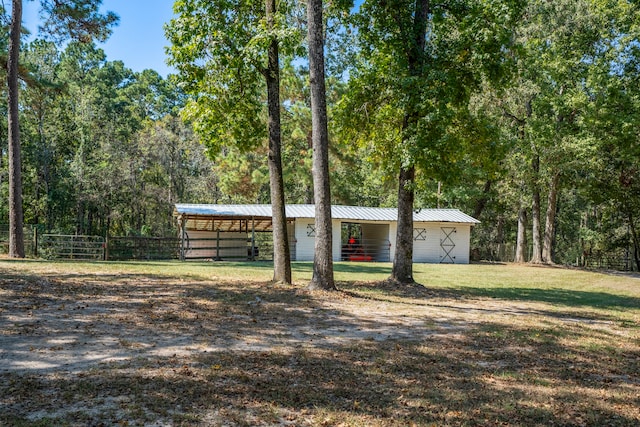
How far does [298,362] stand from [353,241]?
83.5ft

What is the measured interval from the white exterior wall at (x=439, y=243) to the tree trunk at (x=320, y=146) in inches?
798

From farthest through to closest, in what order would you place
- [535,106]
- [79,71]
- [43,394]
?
1. [79,71]
2. [535,106]
3. [43,394]

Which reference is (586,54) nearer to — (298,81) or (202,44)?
(298,81)

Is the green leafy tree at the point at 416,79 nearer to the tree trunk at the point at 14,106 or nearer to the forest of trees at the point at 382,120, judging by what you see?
the forest of trees at the point at 382,120

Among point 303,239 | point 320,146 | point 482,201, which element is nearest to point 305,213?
point 303,239

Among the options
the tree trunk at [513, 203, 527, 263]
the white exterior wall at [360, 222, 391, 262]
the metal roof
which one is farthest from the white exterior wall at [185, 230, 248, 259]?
the tree trunk at [513, 203, 527, 263]

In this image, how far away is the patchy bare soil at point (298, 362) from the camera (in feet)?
12.0

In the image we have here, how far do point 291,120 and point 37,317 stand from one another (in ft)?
73.2

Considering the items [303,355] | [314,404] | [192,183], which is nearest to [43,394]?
[314,404]

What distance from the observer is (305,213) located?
26.4 metres

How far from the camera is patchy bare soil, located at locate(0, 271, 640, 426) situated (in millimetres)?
3654

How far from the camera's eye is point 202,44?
10.5m

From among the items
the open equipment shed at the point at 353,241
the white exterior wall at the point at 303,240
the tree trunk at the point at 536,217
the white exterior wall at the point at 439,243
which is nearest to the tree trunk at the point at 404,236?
the open equipment shed at the point at 353,241

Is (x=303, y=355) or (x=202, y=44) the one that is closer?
(x=303, y=355)
